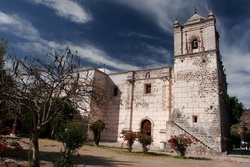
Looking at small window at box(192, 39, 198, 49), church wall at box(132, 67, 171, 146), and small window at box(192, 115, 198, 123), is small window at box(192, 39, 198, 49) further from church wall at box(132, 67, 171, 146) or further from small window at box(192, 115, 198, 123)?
small window at box(192, 115, 198, 123)

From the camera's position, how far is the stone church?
48.5 ft

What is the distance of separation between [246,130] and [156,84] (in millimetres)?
16175

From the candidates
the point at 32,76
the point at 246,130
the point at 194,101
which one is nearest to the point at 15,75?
the point at 32,76

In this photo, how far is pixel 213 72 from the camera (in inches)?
605

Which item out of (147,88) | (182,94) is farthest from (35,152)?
(147,88)

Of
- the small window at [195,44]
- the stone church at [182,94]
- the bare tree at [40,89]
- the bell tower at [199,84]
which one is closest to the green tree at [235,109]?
the stone church at [182,94]

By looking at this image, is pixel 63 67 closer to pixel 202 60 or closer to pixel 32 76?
pixel 32 76

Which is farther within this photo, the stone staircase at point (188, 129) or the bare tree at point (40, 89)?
the stone staircase at point (188, 129)

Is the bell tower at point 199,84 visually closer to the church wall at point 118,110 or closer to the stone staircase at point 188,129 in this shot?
the stone staircase at point 188,129

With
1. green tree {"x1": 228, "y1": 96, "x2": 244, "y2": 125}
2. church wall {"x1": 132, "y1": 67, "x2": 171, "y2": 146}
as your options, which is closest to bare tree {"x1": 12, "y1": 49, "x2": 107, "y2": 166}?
church wall {"x1": 132, "y1": 67, "x2": 171, "y2": 146}

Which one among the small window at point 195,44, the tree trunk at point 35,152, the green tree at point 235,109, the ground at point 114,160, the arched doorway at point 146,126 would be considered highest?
the small window at point 195,44

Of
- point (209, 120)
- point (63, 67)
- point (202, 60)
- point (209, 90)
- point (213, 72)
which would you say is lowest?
point (209, 120)

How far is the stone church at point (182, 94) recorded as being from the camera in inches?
583

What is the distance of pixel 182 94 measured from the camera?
630 inches
